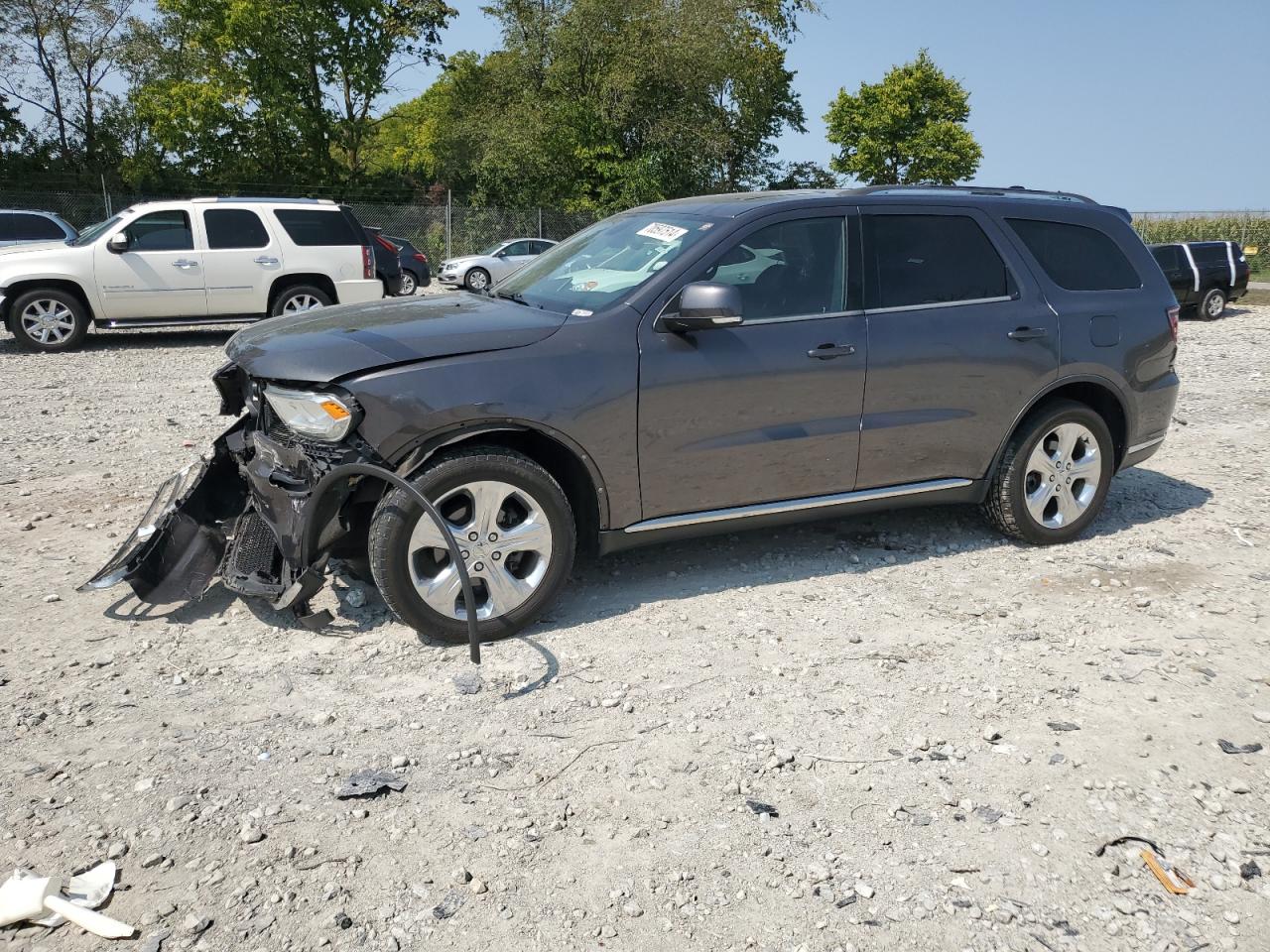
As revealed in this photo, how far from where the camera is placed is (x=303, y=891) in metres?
2.69

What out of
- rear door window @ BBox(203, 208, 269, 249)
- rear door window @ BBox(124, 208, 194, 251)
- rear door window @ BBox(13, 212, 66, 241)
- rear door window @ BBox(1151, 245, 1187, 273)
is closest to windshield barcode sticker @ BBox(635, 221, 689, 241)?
rear door window @ BBox(203, 208, 269, 249)

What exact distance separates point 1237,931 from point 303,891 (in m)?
2.45

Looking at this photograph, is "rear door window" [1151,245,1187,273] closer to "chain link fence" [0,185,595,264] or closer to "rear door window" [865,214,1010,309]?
"rear door window" [865,214,1010,309]

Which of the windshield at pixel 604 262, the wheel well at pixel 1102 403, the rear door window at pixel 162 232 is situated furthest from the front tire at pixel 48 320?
the wheel well at pixel 1102 403

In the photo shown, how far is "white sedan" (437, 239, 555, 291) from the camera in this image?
2545cm

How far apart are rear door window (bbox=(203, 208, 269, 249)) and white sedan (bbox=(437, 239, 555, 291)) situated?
1207cm

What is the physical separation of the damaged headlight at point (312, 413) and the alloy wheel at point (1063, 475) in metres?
3.52

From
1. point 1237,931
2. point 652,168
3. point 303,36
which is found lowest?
point 1237,931

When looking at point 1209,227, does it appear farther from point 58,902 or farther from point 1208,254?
point 58,902

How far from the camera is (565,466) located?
434 cm

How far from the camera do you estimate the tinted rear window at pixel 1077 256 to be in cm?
535

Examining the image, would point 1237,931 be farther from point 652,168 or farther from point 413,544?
point 652,168

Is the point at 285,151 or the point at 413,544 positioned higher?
the point at 285,151

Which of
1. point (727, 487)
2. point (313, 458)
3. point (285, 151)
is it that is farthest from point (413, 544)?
point (285, 151)
